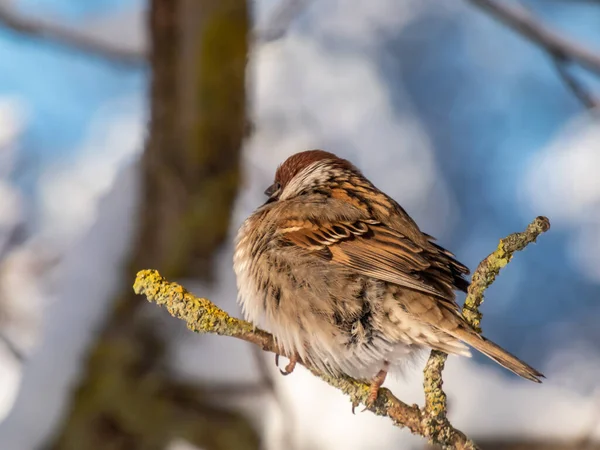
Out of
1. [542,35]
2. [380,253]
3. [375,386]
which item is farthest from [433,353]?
[542,35]

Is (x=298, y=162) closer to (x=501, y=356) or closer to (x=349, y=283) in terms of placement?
(x=349, y=283)

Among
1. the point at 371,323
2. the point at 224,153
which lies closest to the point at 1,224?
the point at 224,153

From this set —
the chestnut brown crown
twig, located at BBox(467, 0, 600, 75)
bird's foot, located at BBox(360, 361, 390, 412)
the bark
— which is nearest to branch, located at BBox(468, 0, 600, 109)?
twig, located at BBox(467, 0, 600, 75)

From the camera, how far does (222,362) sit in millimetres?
3148

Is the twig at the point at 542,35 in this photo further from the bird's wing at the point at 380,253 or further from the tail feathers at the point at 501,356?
the tail feathers at the point at 501,356

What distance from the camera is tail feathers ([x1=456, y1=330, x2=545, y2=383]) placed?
104cm

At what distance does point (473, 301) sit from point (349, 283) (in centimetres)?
62

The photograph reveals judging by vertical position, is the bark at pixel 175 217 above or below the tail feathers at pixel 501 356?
above

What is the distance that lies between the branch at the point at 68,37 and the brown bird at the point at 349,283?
9.14 feet

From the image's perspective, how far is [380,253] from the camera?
64.2 inches

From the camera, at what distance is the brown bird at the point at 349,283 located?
60.6 inches

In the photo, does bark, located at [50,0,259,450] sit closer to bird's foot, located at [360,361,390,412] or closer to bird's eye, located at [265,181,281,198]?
bird's eye, located at [265,181,281,198]

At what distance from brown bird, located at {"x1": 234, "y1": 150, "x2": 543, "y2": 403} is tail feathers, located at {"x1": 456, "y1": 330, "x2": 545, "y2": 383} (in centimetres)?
1

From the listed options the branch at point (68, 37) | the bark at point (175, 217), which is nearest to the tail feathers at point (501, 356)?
the bark at point (175, 217)
